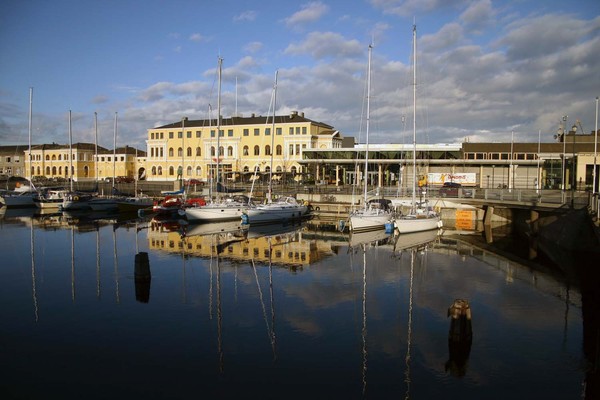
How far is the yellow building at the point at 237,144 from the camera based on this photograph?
91375mm

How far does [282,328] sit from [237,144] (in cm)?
8357

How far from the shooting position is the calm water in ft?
39.3

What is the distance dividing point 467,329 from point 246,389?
688 centimetres

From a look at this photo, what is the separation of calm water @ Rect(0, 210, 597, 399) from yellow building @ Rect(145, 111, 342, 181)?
6285 cm

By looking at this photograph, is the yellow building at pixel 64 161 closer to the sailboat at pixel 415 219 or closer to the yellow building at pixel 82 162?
the yellow building at pixel 82 162

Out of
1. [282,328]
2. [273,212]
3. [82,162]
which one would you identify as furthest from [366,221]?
[82,162]

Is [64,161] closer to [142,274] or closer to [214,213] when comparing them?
[214,213]

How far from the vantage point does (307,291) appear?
21.0 meters

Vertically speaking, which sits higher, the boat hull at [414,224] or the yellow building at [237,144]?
the yellow building at [237,144]

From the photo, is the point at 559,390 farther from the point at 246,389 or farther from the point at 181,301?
the point at 181,301

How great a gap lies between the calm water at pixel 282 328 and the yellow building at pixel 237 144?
62.9 m

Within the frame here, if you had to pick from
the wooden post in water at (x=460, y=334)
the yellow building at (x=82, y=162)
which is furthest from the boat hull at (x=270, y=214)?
the yellow building at (x=82, y=162)

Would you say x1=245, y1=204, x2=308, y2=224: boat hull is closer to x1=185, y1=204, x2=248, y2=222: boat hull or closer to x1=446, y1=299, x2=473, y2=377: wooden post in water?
x1=185, y1=204, x2=248, y2=222: boat hull

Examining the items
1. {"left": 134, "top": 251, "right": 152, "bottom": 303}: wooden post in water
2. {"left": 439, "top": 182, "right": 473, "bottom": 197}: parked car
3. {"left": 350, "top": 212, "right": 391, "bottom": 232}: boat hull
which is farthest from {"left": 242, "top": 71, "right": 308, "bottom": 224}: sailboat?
{"left": 134, "top": 251, "right": 152, "bottom": 303}: wooden post in water
